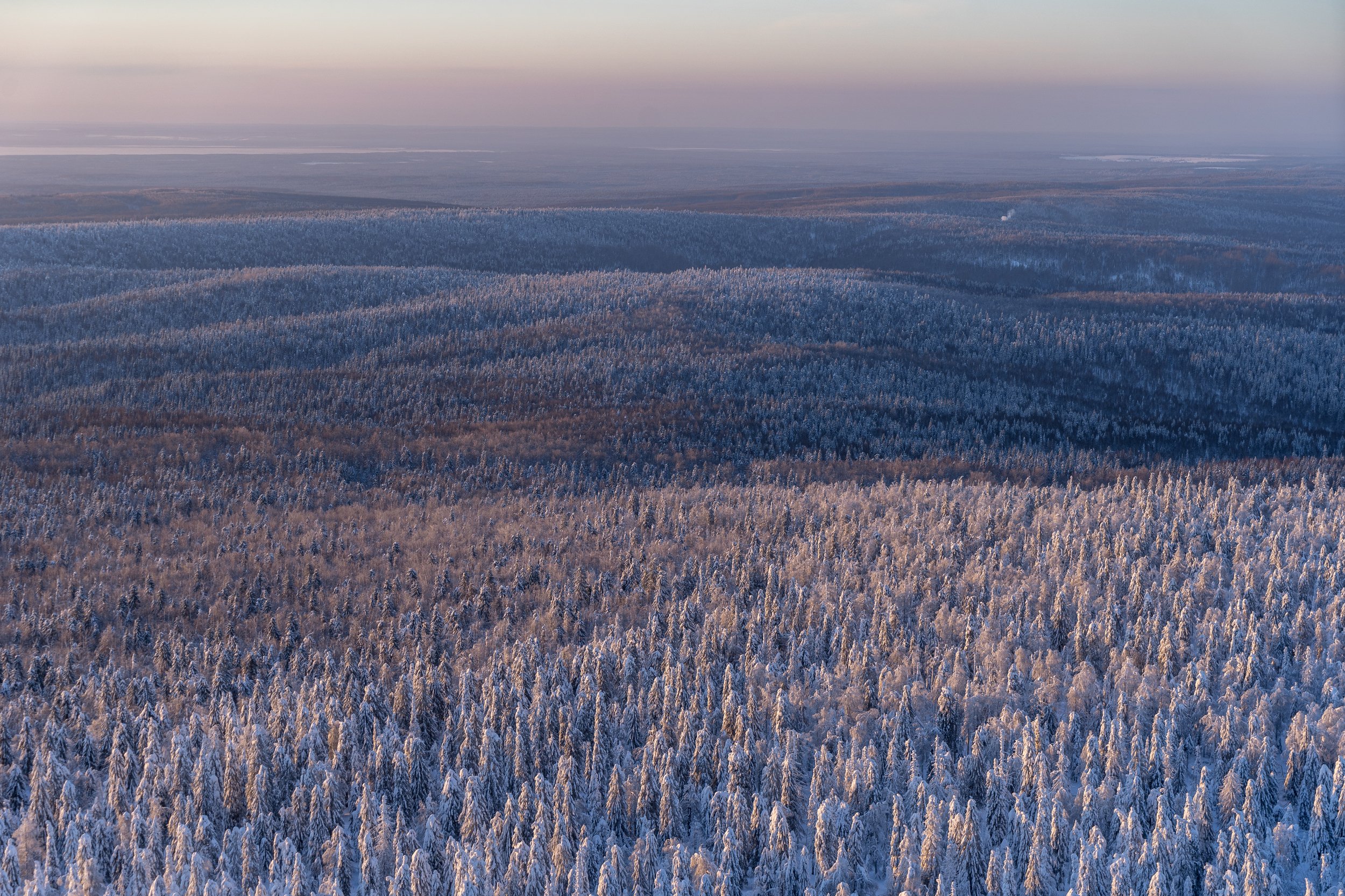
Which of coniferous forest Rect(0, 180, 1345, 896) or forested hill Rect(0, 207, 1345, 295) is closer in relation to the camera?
coniferous forest Rect(0, 180, 1345, 896)

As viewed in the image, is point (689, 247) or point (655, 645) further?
point (689, 247)

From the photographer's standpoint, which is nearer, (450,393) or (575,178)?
(450,393)

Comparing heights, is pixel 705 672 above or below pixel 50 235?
below

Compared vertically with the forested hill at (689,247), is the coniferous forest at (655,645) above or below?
below

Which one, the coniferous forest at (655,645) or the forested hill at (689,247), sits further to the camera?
the forested hill at (689,247)

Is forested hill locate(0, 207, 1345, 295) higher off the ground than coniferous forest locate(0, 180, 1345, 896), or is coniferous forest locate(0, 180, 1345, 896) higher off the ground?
forested hill locate(0, 207, 1345, 295)

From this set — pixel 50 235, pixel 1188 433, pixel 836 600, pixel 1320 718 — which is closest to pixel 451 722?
pixel 836 600

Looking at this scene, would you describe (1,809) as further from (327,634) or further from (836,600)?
(836,600)

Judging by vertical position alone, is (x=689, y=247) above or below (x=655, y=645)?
above
